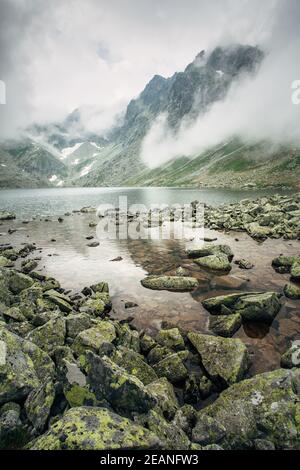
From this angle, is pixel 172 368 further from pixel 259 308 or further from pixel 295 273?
pixel 295 273

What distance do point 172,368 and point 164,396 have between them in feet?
5.40

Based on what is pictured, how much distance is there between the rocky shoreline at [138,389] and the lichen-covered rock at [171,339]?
1.7 inches

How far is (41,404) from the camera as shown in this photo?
20.6ft

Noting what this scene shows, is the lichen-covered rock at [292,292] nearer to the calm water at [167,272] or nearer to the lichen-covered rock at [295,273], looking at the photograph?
the calm water at [167,272]

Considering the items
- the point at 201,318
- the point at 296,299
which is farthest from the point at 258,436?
the point at 296,299

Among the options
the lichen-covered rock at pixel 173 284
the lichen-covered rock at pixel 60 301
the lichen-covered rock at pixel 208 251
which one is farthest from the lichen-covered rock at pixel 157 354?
the lichen-covered rock at pixel 208 251

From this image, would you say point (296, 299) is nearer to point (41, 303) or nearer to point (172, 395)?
point (172, 395)

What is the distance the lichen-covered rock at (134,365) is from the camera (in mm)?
8500

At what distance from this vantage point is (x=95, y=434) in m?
5.20

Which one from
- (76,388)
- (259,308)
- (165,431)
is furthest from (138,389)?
(259,308)

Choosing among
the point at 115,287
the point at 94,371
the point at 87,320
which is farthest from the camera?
the point at 115,287

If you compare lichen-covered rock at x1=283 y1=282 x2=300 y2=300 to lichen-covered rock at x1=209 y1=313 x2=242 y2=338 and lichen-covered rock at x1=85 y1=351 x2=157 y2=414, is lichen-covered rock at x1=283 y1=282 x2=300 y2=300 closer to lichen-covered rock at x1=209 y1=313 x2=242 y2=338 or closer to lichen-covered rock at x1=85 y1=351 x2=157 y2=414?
lichen-covered rock at x1=209 y1=313 x2=242 y2=338

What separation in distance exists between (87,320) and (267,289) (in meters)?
11.3
